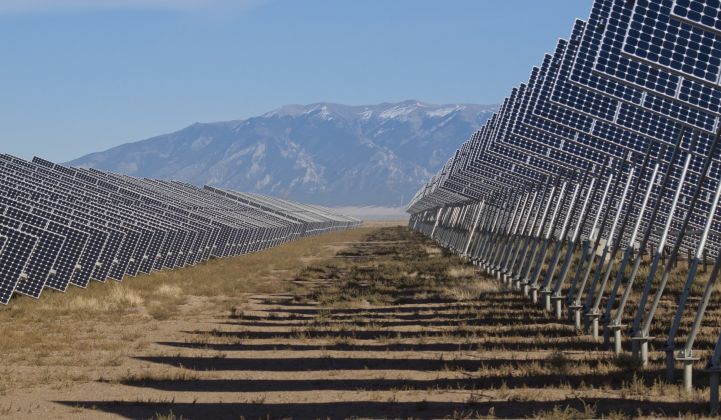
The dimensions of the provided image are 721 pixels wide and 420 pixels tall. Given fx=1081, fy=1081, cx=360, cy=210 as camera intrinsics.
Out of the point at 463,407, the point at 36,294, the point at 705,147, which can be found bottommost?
the point at 36,294

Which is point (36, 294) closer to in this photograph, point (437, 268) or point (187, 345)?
point (187, 345)

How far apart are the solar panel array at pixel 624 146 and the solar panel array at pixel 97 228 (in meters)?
12.3

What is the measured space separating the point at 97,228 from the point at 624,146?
50.4ft

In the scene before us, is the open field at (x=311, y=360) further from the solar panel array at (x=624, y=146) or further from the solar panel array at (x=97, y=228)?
the solar panel array at (x=624, y=146)

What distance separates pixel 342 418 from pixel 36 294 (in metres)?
15.1

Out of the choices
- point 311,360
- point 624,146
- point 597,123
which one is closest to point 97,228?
point 597,123

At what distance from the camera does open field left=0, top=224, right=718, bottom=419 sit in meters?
14.2

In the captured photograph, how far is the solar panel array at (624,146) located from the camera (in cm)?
1723

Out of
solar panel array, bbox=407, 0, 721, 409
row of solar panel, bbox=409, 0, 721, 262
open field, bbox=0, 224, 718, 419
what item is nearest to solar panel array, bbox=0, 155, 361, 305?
open field, bbox=0, 224, 718, 419

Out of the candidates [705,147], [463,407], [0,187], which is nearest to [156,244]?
[0,187]

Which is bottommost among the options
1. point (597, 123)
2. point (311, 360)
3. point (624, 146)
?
point (311, 360)

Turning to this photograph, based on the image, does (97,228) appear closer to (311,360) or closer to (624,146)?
(311,360)

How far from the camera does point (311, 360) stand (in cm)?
1872

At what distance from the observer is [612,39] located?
19.0m
